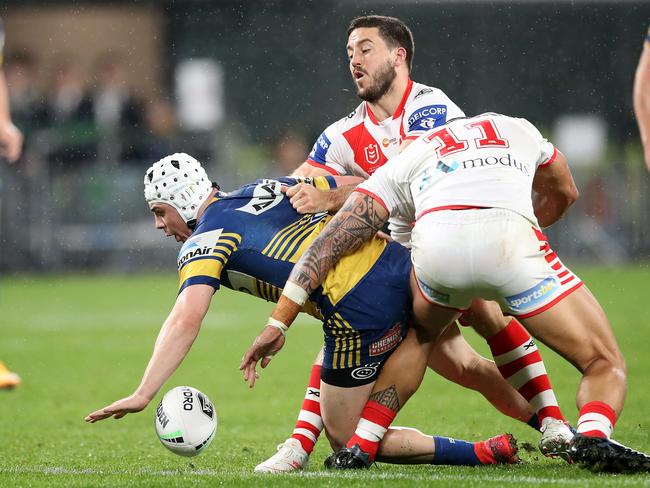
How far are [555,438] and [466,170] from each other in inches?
52.6

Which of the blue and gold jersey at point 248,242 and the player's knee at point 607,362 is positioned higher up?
the blue and gold jersey at point 248,242

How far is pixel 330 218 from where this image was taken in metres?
5.64

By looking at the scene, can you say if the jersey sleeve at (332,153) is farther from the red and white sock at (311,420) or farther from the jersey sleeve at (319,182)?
the red and white sock at (311,420)

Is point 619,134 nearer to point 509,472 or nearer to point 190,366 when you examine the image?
point 190,366

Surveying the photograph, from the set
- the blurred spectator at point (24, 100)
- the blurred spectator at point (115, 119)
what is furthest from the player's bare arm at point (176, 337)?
the blurred spectator at point (24, 100)

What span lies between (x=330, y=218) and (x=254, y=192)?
16.2 inches

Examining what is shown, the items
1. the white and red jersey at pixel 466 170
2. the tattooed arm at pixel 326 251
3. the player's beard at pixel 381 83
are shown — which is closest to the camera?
the white and red jersey at pixel 466 170

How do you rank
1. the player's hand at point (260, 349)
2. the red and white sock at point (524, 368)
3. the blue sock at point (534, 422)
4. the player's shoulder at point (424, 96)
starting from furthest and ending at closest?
the player's shoulder at point (424, 96), the blue sock at point (534, 422), the red and white sock at point (524, 368), the player's hand at point (260, 349)

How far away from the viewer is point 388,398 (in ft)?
17.2

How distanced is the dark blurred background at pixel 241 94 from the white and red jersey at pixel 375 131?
454 inches

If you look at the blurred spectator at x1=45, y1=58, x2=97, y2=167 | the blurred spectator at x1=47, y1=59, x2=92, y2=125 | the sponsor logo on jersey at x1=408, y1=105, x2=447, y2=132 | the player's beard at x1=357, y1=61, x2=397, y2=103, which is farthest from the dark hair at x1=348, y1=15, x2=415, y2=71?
the blurred spectator at x1=47, y1=59, x2=92, y2=125

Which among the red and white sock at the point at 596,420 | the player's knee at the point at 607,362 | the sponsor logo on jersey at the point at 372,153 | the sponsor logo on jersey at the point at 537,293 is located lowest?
the red and white sock at the point at 596,420

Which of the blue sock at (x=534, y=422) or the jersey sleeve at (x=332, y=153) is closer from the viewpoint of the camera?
Answer: the blue sock at (x=534, y=422)

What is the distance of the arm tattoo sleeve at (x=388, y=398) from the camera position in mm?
5238
